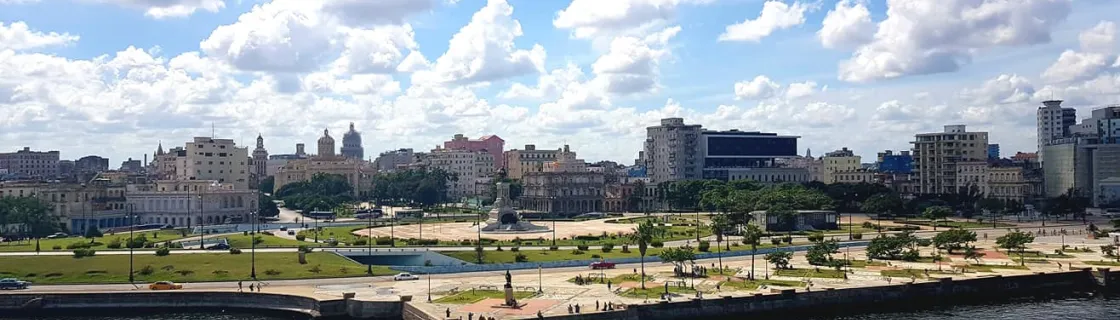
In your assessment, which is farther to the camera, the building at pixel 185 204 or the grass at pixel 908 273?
the building at pixel 185 204

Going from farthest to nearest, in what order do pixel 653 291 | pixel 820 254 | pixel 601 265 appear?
1. pixel 820 254
2. pixel 601 265
3. pixel 653 291

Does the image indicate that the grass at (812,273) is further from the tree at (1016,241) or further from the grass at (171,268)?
the grass at (171,268)

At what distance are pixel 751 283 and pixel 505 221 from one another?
7172cm

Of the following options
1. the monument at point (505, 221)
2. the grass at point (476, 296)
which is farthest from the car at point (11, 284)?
the monument at point (505, 221)

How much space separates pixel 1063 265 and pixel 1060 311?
70.9ft

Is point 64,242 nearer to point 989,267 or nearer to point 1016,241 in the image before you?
point 989,267

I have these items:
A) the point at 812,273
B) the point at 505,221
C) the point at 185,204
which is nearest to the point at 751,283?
the point at 812,273

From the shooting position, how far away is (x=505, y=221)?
147500mm

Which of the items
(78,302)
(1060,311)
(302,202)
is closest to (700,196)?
(302,202)

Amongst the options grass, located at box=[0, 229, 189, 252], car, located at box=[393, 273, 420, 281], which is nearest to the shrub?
grass, located at box=[0, 229, 189, 252]

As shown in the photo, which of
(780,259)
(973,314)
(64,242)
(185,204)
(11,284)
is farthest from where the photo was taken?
(185,204)

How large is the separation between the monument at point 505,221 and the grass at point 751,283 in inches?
2632

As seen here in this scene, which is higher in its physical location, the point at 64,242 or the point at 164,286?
the point at 64,242

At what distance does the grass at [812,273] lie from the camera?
280ft
